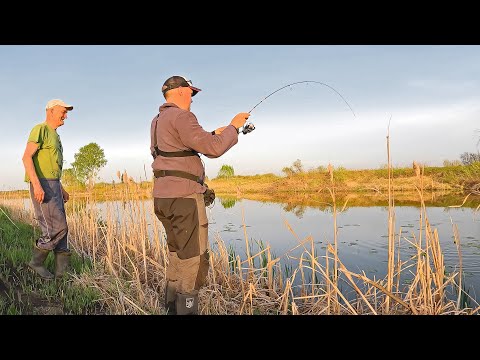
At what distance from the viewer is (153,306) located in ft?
12.3

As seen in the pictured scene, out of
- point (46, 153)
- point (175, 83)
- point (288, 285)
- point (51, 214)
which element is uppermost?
point (175, 83)

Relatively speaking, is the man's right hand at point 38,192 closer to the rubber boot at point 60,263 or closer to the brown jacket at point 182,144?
the rubber boot at point 60,263

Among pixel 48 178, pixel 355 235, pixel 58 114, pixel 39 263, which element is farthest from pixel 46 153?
pixel 355 235

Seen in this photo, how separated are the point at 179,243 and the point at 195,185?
0.44 m

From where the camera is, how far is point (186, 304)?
3.06m

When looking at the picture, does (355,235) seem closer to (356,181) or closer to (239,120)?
(239,120)

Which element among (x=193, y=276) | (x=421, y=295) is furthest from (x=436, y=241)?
(x=193, y=276)

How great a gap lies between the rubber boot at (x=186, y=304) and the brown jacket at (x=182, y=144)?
2.53 feet

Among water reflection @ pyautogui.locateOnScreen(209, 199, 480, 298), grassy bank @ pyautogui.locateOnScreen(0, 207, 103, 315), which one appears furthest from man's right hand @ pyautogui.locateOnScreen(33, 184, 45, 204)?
water reflection @ pyautogui.locateOnScreen(209, 199, 480, 298)

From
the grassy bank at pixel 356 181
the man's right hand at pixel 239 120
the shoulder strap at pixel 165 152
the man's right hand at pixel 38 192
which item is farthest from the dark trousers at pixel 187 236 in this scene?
the grassy bank at pixel 356 181

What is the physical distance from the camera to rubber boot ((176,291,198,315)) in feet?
10.0

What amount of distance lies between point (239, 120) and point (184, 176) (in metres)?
0.58

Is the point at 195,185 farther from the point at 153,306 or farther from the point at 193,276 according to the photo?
the point at 153,306

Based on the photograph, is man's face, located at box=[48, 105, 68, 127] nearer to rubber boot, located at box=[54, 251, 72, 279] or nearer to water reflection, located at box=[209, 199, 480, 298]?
rubber boot, located at box=[54, 251, 72, 279]
